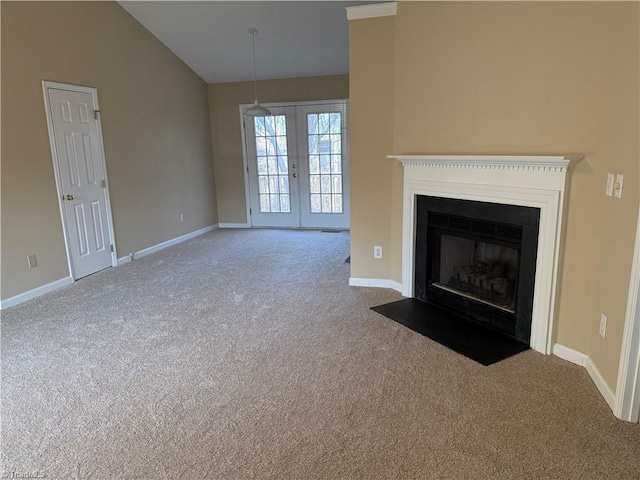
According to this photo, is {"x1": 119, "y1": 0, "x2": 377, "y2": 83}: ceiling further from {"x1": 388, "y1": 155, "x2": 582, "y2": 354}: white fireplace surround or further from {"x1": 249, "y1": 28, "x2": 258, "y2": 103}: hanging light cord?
{"x1": 388, "y1": 155, "x2": 582, "y2": 354}: white fireplace surround

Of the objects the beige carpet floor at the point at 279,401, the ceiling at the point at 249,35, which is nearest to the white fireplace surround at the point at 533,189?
the beige carpet floor at the point at 279,401

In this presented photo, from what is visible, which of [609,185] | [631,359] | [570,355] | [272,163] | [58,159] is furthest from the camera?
[272,163]

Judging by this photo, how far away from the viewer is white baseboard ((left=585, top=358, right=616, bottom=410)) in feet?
6.96

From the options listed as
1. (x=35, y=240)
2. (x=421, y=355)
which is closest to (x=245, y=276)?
(x=35, y=240)

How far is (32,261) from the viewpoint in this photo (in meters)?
3.99

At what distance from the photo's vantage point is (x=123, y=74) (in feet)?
16.8

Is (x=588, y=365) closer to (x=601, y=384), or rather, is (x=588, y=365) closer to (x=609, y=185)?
(x=601, y=384)

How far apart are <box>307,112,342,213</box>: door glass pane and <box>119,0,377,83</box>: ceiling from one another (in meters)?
0.76

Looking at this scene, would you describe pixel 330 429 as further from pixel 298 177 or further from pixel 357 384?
pixel 298 177

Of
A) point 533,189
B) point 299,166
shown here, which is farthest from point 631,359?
point 299,166

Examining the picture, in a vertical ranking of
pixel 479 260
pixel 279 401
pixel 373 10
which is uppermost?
pixel 373 10

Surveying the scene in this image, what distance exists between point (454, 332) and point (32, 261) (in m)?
3.93

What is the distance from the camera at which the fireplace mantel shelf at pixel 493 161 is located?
7.87 feet

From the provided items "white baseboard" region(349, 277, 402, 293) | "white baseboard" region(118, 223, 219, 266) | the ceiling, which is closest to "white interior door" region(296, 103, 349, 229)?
the ceiling
